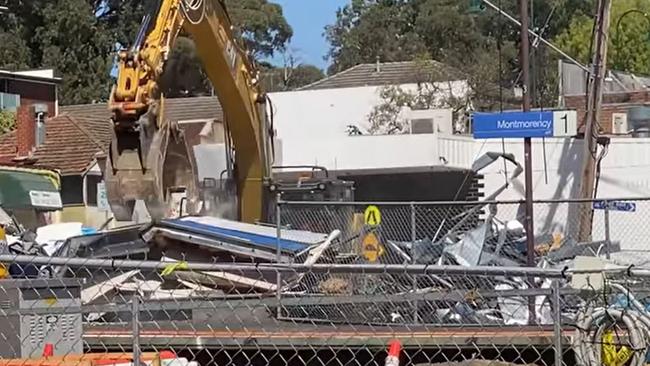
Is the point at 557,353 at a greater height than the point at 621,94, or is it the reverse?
the point at 621,94

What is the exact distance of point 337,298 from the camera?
695 cm

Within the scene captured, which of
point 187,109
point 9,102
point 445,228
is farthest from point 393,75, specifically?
point 445,228

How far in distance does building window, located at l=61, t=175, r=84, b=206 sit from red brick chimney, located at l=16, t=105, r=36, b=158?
1.46m

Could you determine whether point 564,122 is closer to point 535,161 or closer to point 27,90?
point 535,161

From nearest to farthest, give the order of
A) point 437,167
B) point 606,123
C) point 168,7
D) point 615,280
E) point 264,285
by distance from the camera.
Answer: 1. point 615,280
2. point 264,285
3. point 168,7
4. point 437,167
5. point 606,123

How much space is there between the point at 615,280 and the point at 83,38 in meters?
57.3

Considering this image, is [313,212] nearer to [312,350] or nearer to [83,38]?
[312,350]

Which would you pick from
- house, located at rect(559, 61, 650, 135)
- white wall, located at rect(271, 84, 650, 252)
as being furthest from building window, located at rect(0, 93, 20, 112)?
house, located at rect(559, 61, 650, 135)

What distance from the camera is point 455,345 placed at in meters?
9.55

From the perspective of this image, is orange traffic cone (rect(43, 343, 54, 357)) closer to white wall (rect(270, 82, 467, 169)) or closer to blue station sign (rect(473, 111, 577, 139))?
blue station sign (rect(473, 111, 577, 139))

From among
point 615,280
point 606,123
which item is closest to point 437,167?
point 606,123

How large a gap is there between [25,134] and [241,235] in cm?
2190

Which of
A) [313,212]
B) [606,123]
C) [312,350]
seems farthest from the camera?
[606,123]

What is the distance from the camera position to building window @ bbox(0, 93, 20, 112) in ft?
137
